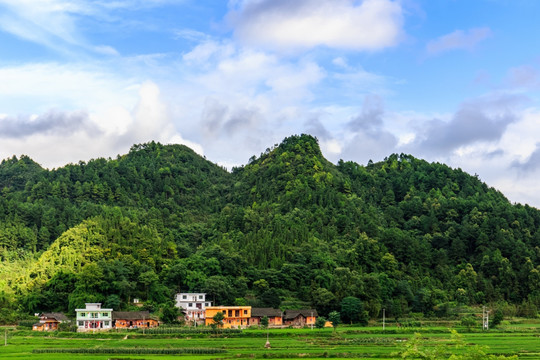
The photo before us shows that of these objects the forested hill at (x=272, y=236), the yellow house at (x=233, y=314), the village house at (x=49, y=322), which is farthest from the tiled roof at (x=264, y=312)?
the village house at (x=49, y=322)

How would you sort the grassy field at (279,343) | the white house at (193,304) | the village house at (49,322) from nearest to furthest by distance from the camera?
the grassy field at (279,343)
the village house at (49,322)
the white house at (193,304)

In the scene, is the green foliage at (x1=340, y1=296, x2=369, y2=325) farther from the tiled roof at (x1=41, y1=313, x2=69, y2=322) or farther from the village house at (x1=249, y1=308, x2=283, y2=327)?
the tiled roof at (x1=41, y1=313, x2=69, y2=322)

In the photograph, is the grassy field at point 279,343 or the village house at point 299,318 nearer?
the grassy field at point 279,343

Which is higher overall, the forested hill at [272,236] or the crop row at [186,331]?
the forested hill at [272,236]

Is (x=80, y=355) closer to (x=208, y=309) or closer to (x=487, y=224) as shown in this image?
(x=208, y=309)

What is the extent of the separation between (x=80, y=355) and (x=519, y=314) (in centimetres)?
6306

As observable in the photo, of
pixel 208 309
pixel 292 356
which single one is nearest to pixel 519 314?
pixel 208 309

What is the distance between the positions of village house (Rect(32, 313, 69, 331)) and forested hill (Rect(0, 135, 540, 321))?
4.02m

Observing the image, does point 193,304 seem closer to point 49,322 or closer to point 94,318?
point 94,318

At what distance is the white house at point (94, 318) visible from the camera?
237ft

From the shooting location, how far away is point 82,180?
448 ft

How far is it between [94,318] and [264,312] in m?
20.6

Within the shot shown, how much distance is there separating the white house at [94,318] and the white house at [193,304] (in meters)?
9.78

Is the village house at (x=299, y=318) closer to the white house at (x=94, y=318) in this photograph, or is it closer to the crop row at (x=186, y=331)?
the crop row at (x=186, y=331)
